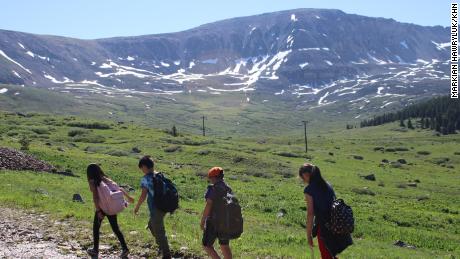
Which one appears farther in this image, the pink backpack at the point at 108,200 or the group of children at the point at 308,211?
the pink backpack at the point at 108,200

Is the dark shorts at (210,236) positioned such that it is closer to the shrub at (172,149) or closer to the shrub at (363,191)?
the shrub at (363,191)

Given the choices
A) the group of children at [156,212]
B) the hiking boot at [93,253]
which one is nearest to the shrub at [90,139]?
the hiking boot at [93,253]

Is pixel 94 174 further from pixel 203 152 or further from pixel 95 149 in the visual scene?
pixel 203 152

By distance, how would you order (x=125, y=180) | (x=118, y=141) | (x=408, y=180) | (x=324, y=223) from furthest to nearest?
(x=118, y=141) < (x=408, y=180) < (x=125, y=180) < (x=324, y=223)

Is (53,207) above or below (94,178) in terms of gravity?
below

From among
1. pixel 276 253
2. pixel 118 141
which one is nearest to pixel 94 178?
pixel 276 253

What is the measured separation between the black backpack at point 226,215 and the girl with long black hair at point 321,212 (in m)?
1.78

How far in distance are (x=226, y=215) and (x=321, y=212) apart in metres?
2.32

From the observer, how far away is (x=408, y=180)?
70750mm

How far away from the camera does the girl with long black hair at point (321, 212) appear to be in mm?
11438

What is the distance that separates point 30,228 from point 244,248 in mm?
7826

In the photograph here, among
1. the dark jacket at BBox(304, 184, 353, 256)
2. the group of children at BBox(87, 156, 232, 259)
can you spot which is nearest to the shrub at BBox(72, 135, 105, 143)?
the group of children at BBox(87, 156, 232, 259)

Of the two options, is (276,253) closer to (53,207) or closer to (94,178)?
(94,178)

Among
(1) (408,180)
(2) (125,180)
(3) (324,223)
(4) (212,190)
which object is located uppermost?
(4) (212,190)
